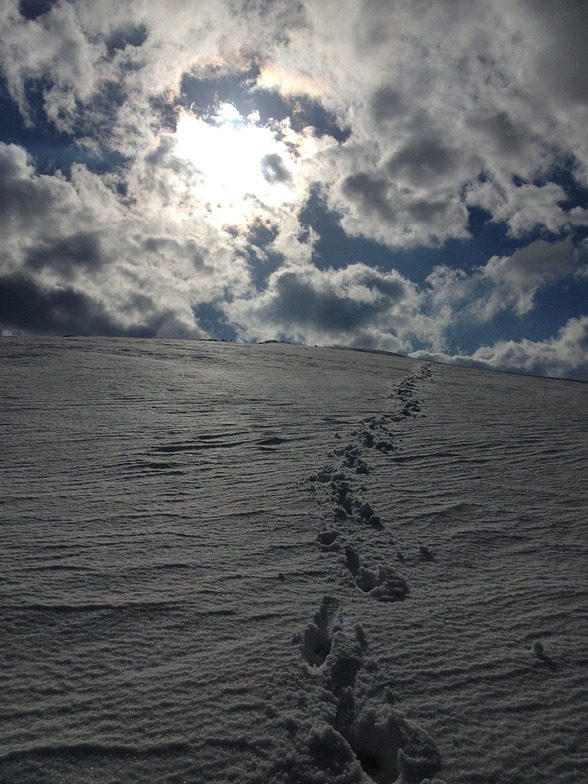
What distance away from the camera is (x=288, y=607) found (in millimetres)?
3055

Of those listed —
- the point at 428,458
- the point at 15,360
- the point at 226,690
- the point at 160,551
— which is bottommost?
the point at 226,690

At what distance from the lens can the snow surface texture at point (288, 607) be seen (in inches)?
84.0

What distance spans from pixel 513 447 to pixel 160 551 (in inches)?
193

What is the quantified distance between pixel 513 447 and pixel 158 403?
5.35 meters

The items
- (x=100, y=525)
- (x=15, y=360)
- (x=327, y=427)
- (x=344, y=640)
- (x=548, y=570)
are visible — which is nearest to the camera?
(x=344, y=640)

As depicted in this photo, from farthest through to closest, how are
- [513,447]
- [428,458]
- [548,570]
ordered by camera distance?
1. [513,447]
2. [428,458]
3. [548,570]

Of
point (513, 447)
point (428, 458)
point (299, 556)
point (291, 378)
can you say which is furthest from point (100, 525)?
point (291, 378)

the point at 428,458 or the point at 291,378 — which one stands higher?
the point at 291,378

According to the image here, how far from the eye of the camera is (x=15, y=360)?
1128 centimetres

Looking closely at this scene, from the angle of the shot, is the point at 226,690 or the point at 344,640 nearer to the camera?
the point at 226,690

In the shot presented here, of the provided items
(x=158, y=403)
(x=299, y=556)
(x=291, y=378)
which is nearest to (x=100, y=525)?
(x=299, y=556)

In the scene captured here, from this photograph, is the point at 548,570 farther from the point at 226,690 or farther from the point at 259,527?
the point at 226,690

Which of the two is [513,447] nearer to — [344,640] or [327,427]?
[327,427]

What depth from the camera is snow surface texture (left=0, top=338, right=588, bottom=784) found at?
2.13 metres
